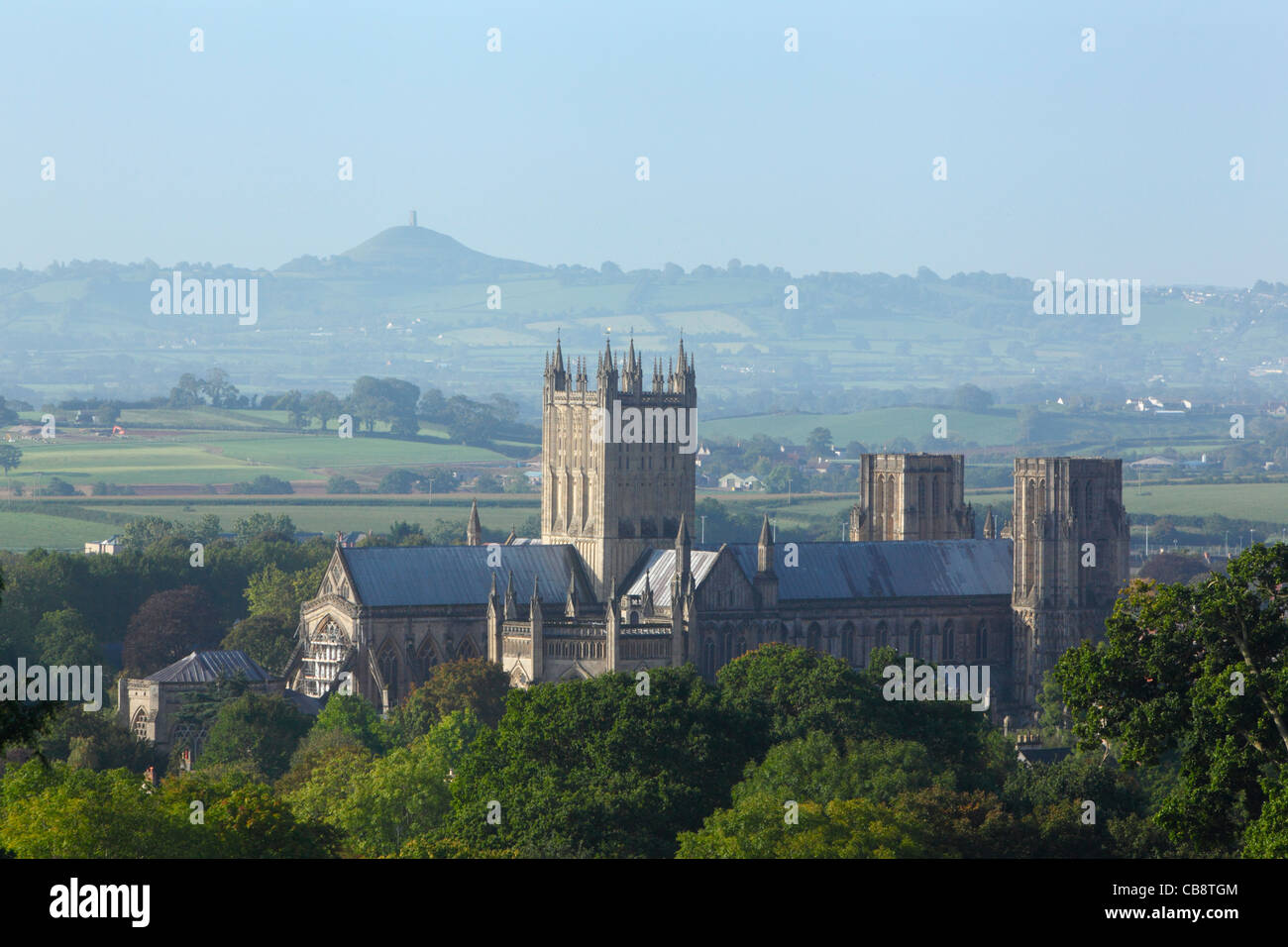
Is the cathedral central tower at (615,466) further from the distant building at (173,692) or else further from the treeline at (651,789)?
the treeline at (651,789)

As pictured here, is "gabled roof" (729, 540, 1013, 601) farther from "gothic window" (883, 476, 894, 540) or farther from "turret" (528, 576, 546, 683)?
"turret" (528, 576, 546, 683)

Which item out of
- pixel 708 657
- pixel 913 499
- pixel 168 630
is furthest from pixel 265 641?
pixel 913 499

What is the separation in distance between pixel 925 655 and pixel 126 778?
68239mm

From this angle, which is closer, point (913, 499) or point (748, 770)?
point (748, 770)

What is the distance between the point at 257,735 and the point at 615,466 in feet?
104

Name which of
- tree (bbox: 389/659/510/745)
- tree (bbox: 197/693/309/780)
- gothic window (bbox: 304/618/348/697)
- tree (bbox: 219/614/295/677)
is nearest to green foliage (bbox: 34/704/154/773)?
tree (bbox: 197/693/309/780)

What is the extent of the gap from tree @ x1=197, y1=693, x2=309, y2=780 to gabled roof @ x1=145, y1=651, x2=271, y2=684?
8.24 m

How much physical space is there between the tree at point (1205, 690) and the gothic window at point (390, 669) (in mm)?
65630

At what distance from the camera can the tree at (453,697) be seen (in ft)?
358

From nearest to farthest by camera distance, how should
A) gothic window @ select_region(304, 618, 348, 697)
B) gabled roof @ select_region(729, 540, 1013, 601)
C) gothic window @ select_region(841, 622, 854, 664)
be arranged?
1. gothic window @ select_region(304, 618, 348, 697)
2. gabled roof @ select_region(729, 540, 1013, 601)
3. gothic window @ select_region(841, 622, 854, 664)

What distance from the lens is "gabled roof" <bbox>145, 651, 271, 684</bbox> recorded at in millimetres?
117625

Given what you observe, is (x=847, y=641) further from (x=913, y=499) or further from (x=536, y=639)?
(x=536, y=639)

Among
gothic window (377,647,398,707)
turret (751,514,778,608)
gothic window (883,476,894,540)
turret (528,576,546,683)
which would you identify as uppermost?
gothic window (883,476,894,540)

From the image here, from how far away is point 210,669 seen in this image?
4678 inches
